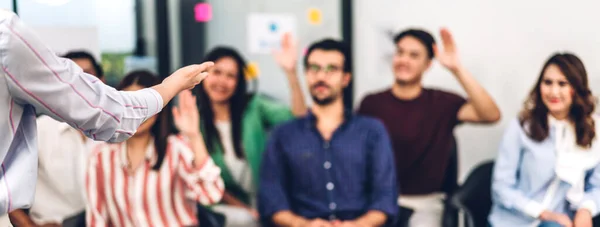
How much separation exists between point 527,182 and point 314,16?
193cm

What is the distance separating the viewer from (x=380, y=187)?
2910 millimetres

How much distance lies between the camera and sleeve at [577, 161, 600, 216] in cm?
266

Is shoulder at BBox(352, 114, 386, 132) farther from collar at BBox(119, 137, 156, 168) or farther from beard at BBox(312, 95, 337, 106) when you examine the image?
collar at BBox(119, 137, 156, 168)

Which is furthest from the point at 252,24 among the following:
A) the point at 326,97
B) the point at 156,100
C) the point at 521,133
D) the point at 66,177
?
the point at 156,100

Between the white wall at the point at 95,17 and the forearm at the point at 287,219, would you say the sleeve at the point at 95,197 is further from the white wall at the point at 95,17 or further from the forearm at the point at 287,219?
the white wall at the point at 95,17

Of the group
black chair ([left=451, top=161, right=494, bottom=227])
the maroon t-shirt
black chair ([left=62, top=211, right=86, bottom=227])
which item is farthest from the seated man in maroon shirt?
black chair ([left=62, top=211, right=86, bottom=227])

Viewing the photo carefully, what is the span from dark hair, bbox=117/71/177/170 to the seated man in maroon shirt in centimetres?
109

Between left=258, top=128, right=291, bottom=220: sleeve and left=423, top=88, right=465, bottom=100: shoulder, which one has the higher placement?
left=423, top=88, right=465, bottom=100: shoulder

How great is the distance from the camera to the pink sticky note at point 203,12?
4.10m

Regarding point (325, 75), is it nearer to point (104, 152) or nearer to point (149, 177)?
point (149, 177)

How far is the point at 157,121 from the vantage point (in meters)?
2.78

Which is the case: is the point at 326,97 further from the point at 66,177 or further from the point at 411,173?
the point at 66,177

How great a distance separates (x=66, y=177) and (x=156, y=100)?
1482mm

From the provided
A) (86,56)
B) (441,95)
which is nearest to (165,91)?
(86,56)
